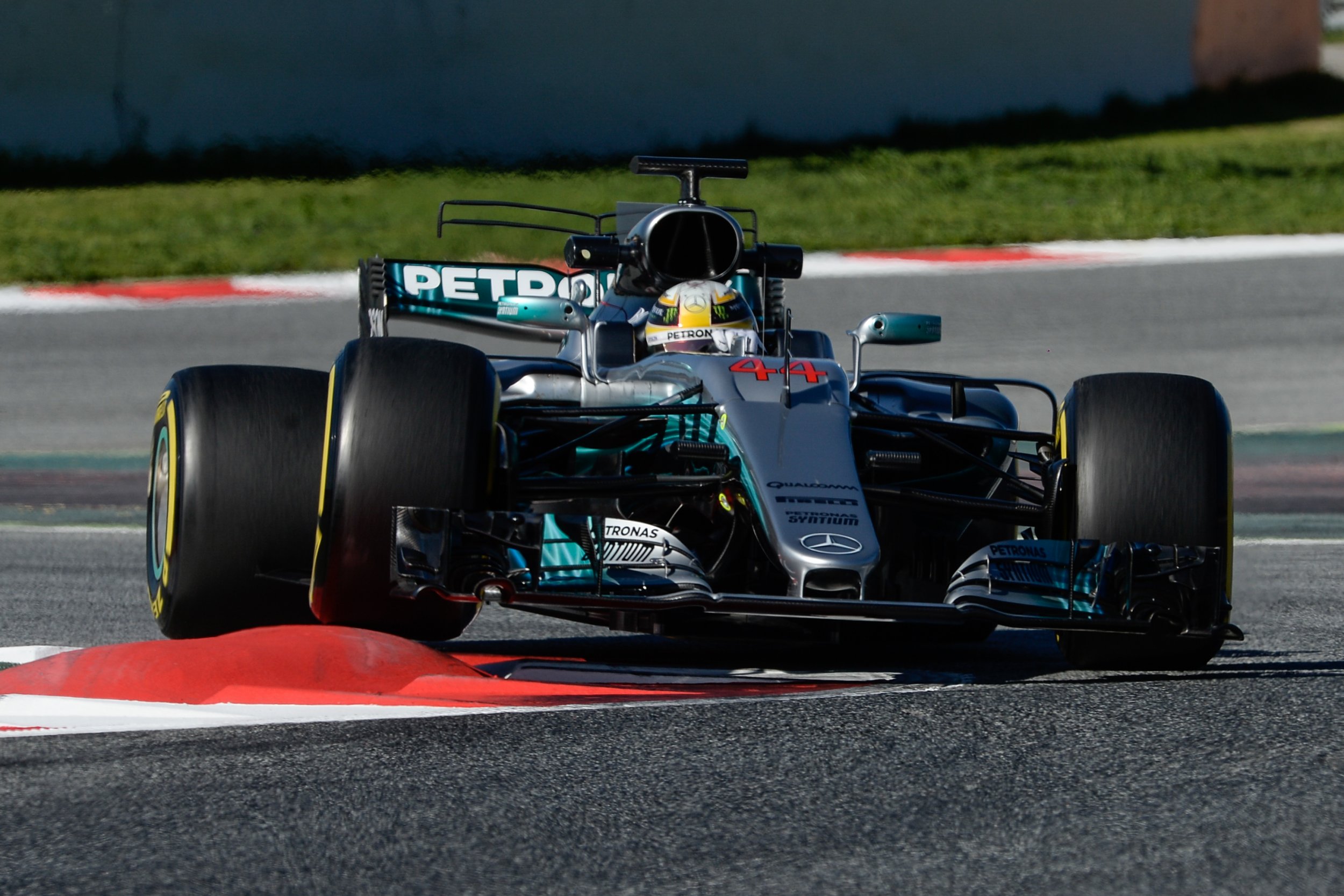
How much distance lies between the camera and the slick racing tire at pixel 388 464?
13.6 ft

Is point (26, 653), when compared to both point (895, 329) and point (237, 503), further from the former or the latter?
point (895, 329)

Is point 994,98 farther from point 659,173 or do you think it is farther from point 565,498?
point 565,498

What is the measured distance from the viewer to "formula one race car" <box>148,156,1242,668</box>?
4031 mm

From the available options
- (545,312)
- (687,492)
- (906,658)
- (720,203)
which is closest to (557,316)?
(545,312)

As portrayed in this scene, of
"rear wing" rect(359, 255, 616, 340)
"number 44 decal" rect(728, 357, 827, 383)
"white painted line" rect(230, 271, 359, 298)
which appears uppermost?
"white painted line" rect(230, 271, 359, 298)

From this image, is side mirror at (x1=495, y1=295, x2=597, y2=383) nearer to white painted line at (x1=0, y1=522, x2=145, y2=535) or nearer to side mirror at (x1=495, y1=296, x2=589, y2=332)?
side mirror at (x1=495, y1=296, x2=589, y2=332)

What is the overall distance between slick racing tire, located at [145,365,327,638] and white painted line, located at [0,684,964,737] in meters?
0.77

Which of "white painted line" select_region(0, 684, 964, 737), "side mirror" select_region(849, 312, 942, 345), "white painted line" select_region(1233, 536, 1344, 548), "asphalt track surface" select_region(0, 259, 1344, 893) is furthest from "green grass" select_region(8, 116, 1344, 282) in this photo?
"white painted line" select_region(0, 684, 964, 737)

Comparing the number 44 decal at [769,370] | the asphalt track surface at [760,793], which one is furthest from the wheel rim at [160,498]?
the number 44 decal at [769,370]

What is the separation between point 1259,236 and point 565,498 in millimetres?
8273

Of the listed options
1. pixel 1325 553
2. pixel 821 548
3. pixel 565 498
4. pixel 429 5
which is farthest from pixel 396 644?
pixel 429 5

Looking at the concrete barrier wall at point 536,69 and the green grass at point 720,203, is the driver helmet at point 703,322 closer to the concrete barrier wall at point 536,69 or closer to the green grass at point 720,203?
the green grass at point 720,203

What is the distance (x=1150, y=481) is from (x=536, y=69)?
10.3 metres

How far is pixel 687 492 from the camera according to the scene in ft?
15.0
